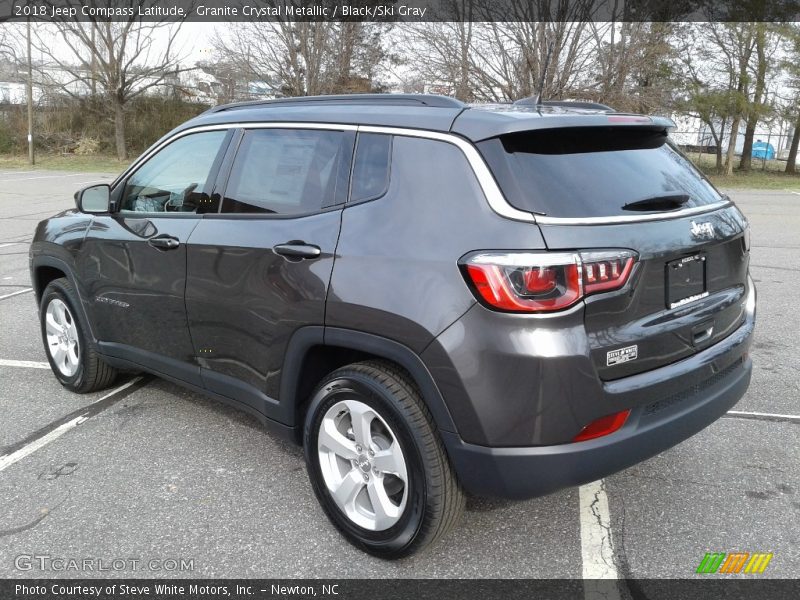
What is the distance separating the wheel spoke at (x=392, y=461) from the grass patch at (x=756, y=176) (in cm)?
2117

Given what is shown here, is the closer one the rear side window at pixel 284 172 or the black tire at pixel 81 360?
the rear side window at pixel 284 172

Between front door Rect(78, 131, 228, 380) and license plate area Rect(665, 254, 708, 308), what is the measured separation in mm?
2161

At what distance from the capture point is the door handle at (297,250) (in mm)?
2754

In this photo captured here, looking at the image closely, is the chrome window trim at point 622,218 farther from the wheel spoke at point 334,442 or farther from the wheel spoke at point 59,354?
the wheel spoke at point 59,354

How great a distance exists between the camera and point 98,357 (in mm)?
4223

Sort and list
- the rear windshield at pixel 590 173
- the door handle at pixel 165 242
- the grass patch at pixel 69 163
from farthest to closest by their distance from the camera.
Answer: the grass patch at pixel 69 163
the door handle at pixel 165 242
the rear windshield at pixel 590 173

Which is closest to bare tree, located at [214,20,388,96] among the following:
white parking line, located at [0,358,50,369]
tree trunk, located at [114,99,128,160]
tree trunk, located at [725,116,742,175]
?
tree trunk, located at [114,99,128,160]

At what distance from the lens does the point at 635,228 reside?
2.43m

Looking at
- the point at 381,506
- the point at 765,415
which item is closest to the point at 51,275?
the point at 381,506

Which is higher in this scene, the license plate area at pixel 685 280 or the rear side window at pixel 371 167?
the rear side window at pixel 371 167

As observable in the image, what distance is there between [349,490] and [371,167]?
1296 millimetres

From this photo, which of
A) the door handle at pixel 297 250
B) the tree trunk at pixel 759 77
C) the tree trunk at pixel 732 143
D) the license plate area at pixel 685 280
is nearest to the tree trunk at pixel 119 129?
the tree trunk at pixel 732 143

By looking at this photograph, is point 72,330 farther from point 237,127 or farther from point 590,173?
point 590,173

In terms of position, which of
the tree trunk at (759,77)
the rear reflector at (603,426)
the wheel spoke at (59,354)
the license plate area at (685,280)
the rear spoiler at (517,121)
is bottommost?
the wheel spoke at (59,354)
